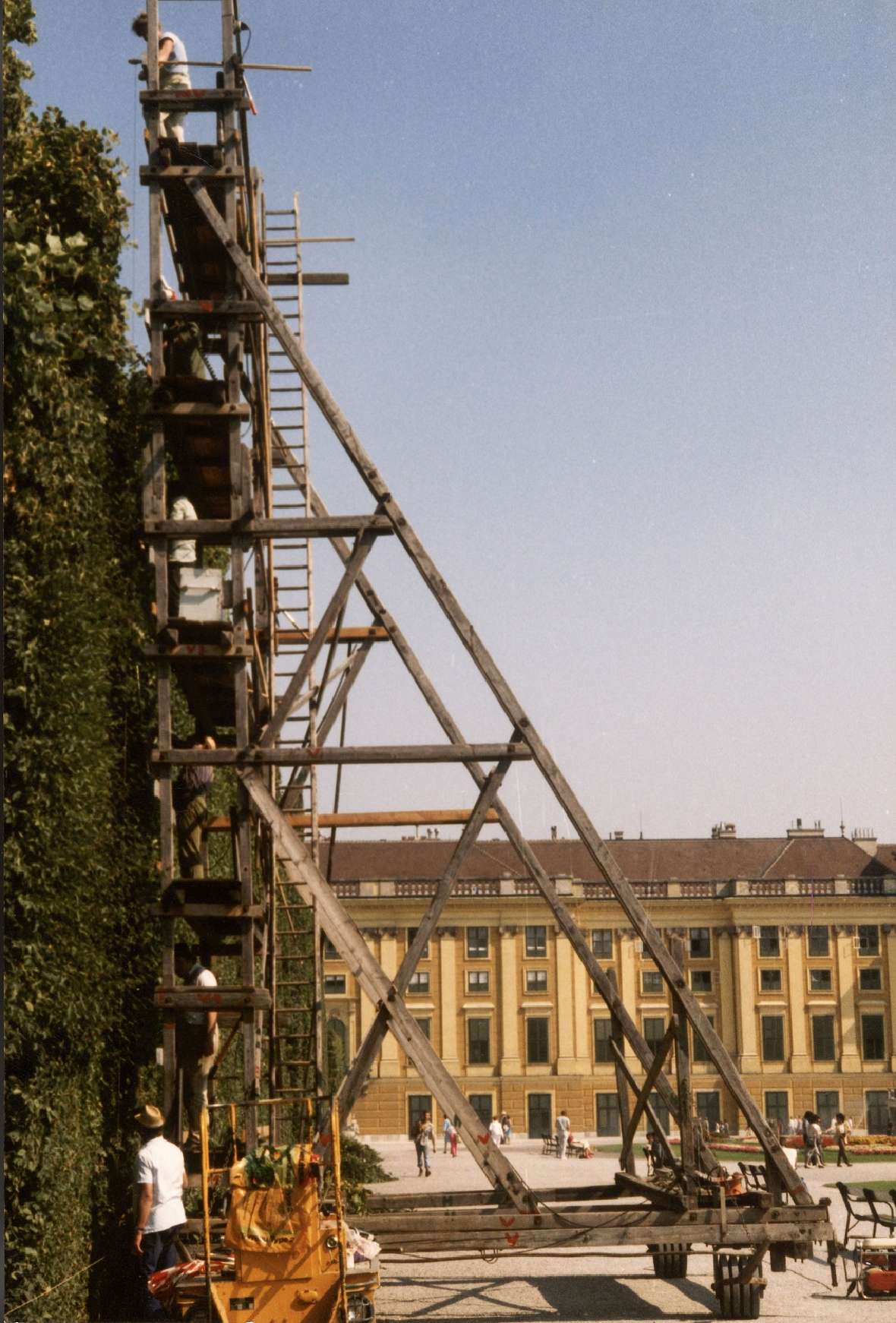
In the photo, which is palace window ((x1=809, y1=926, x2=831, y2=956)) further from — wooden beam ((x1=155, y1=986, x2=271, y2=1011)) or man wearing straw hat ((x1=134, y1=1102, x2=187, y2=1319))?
man wearing straw hat ((x1=134, y1=1102, x2=187, y2=1319))

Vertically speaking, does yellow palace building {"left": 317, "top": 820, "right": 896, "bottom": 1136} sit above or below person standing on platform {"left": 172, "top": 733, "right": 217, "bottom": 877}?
below

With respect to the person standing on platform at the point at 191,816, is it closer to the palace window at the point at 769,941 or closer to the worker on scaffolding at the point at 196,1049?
the worker on scaffolding at the point at 196,1049

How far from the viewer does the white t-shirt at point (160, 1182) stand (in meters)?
11.3

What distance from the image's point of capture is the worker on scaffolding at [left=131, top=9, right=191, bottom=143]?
14320 millimetres

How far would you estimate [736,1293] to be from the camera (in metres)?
13.5

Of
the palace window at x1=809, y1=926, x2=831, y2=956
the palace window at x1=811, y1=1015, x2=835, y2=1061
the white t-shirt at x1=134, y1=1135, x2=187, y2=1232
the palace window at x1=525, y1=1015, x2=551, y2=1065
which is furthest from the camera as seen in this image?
the palace window at x1=809, y1=926, x2=831, y2=956

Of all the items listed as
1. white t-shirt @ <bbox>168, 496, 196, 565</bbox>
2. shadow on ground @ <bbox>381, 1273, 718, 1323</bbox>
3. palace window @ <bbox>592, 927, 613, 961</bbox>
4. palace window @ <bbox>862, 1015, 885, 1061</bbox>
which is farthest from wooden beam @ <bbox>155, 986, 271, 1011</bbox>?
palace window @ <bbox>862, 1015, 885, 1061</bbox>

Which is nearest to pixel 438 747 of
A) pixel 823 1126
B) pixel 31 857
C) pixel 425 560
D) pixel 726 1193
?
pixel 425 560

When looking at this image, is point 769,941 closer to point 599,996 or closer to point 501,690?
point 599,996

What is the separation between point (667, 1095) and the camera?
14930mm

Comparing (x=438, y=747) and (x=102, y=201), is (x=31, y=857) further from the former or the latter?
(x=102, y=201)

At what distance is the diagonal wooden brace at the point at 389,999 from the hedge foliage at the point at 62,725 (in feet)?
4.90

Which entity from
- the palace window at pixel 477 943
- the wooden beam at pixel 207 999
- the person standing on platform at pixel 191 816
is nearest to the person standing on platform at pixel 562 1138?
the palace window at pixel 477 943

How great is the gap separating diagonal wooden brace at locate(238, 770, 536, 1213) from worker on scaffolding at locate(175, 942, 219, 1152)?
1.31m
